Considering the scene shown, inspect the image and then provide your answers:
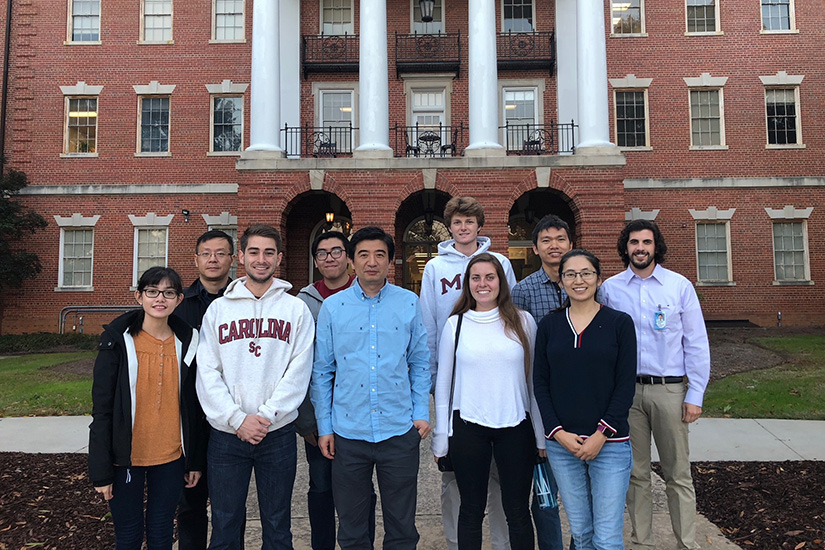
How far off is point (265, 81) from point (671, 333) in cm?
1271

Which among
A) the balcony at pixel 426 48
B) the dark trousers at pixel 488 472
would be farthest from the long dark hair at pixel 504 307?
the balcony at pixel 426 48

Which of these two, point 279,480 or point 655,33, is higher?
point 655,33

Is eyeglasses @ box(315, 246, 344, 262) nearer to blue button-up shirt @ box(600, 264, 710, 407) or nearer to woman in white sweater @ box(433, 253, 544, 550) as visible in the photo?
woman in white sweater @ box(433, 253, 544, 550)

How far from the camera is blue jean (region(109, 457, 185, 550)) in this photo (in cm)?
288

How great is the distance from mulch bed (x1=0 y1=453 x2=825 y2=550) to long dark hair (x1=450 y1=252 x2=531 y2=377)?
230 cm

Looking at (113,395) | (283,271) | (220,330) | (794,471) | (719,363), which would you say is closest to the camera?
(113,395)

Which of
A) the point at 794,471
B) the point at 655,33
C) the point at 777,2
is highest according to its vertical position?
the point at 777,2

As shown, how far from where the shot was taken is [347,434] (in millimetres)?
2984

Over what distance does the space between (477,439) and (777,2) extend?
20961 millimetres

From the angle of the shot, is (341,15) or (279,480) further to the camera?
(341,15)

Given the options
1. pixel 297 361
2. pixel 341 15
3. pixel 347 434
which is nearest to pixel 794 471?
pixel 347 434

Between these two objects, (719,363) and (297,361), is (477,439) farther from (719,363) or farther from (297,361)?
(719,363)

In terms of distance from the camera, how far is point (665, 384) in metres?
3.48

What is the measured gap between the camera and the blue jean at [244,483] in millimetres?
2971
